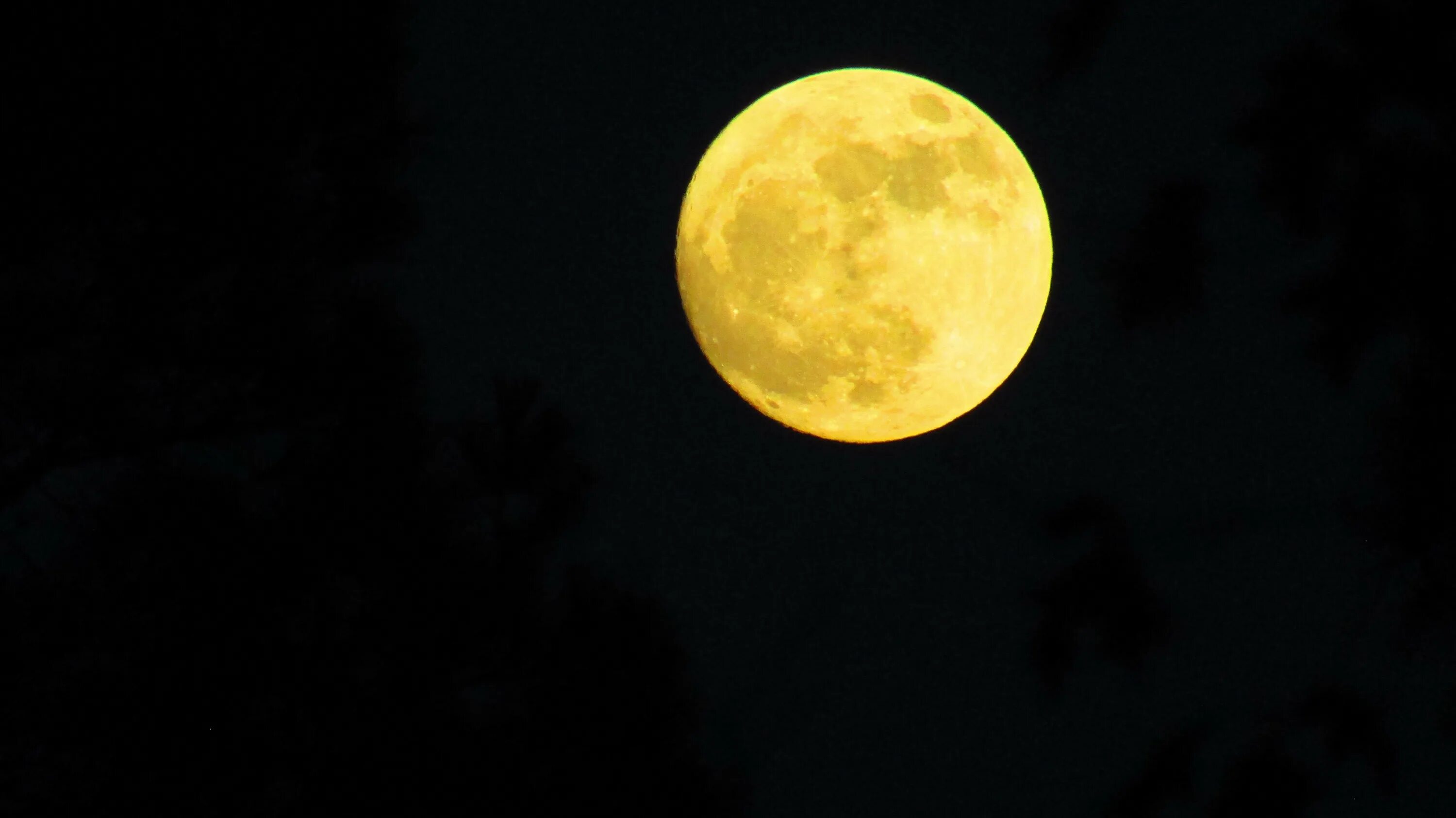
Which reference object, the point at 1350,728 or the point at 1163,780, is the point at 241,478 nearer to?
the point at 1163,780

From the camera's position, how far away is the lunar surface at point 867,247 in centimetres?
242

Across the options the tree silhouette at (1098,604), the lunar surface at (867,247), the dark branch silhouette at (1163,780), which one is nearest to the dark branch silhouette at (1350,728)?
the dark branch silhouette at (1163,780)

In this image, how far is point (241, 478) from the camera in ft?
8.36

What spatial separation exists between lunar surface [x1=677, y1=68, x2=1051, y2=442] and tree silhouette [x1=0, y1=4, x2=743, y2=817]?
98 centimetres

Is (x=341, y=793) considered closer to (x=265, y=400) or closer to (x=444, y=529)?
(x=444, y=529)

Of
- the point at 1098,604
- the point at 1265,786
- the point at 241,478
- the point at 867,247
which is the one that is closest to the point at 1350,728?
the point at 1265,786

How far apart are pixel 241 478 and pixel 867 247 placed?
1.85 metres

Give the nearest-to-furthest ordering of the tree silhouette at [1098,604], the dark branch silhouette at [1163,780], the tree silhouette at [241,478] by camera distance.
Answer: the tree silhouette at [241,478], the dark branch silhouette at [1163,780], the tree silhouette at [1098,604]

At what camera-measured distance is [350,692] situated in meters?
2.56

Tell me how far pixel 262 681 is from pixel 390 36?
184cm

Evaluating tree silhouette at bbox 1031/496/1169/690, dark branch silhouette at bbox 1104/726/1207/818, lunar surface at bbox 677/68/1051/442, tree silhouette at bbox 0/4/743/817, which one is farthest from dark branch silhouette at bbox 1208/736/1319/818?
tree silhouette at bbox 0/4/743/817

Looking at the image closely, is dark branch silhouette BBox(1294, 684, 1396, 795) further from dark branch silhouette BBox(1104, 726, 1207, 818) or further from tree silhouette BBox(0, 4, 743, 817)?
tree silhouette BBox(0, 4, 743, 817)

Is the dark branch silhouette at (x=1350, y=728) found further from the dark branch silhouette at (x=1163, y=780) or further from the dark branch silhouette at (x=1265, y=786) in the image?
the dark branch silhouette at (x=1163, y=780)

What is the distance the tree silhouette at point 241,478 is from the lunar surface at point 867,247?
984 mm
